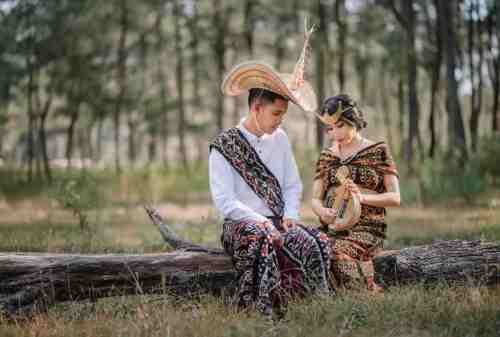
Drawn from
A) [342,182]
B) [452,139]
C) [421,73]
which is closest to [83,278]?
[342,182]

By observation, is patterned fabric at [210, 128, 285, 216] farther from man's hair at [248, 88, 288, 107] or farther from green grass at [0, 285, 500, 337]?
green grass at [0, 285, 500, 337]

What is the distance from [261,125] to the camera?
526 centimetres

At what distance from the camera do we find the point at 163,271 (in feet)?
17.2

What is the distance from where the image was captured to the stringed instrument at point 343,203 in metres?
5.21

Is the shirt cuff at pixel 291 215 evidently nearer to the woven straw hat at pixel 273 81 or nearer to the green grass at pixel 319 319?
the green grass at pixel 319 319

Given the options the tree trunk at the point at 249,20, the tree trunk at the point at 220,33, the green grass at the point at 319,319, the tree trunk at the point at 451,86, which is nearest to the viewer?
the green grass at the point at 319,319

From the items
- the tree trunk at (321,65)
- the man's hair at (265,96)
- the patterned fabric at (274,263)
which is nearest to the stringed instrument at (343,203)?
the patterned fabric at (274,263)

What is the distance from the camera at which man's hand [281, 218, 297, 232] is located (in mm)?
5152

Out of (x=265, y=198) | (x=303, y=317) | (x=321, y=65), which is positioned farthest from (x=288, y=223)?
(x=321, y=65)

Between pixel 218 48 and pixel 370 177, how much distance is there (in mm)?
19131

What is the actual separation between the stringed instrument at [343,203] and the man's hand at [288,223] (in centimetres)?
41

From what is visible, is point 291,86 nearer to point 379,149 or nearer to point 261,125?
point 261,125

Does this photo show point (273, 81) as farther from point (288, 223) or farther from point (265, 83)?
point (288, 223)

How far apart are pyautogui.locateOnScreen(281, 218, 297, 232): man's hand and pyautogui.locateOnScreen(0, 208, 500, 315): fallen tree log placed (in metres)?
0.59
